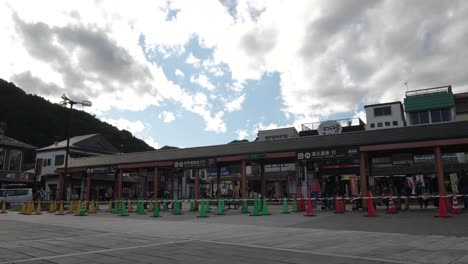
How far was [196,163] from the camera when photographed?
23.7m

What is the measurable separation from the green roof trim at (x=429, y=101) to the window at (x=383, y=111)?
7.81 metres

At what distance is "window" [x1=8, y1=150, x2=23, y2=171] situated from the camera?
46.8 meters

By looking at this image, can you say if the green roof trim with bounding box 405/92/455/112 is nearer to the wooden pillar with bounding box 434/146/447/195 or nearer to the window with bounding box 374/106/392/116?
the window with bounding box 374/106/392/116

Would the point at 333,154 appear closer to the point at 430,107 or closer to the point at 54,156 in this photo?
the point at 430,107

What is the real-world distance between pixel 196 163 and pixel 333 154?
8.94 m

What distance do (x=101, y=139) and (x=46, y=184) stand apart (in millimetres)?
10497

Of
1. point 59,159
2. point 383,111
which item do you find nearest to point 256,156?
point 59,159

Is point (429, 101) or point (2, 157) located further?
point (429, 101)

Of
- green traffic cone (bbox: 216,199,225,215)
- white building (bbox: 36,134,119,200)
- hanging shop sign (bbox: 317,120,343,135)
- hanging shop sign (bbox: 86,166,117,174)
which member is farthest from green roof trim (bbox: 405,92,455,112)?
white building (bbox: 36,134,119,200)

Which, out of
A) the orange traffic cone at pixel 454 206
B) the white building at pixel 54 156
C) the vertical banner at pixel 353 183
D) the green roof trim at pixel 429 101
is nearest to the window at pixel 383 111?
the green roof trim at pixel 429 101

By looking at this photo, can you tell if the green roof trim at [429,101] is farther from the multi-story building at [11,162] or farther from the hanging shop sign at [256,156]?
the multi-story building at [11,162]

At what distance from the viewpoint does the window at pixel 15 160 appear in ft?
153

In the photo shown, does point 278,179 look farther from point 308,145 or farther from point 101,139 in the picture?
point 101,139

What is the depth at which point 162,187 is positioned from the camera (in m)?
29.1
